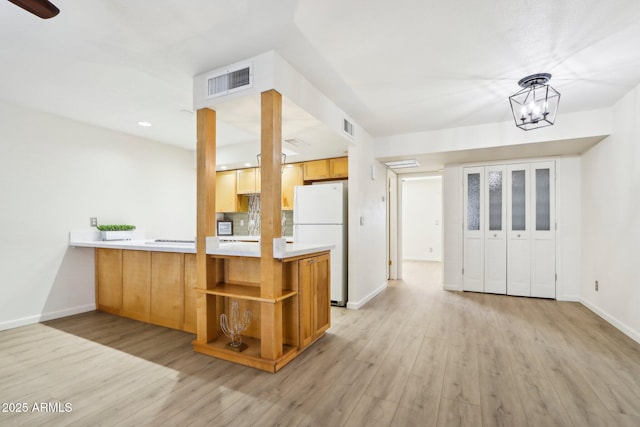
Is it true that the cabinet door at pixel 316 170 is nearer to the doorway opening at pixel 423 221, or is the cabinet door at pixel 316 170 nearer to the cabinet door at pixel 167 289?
the cabinet door at pixel 167 289

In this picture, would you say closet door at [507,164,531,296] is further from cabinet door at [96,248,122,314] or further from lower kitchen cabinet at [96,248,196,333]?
cabinet door at [96,248,122,314]

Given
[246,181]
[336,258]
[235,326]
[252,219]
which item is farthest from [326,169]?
[235,326]

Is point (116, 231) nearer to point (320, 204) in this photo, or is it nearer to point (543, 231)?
point (320, 204)

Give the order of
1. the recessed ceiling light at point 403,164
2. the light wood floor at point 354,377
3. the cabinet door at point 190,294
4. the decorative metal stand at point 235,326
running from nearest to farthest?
the light wood floor at point 354,377 → the decorative metal stand at point 235,326 → the cabinet door at point 190,294 → the recessed ceiling light at point 403,164

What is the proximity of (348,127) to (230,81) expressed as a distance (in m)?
1.58

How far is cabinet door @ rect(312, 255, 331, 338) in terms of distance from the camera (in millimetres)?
2789

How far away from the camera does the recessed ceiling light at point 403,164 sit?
189 inches

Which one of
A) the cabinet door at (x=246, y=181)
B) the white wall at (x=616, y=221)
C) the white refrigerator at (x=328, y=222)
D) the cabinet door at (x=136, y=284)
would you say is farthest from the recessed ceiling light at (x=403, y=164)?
the cabinet door at (x=136, y=284)

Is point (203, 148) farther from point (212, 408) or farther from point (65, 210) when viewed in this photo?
point (65, 210)

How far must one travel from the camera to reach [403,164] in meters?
5.01

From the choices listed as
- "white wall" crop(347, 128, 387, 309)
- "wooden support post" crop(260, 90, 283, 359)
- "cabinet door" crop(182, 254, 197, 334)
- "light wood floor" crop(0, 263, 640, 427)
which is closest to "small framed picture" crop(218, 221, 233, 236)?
"light wood floor" crop(0, 263, 640, 427)

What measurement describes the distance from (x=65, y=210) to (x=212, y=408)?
3.33 meters

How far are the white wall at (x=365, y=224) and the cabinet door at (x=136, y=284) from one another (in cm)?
240

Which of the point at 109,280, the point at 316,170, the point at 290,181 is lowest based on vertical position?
the point at 109,280
